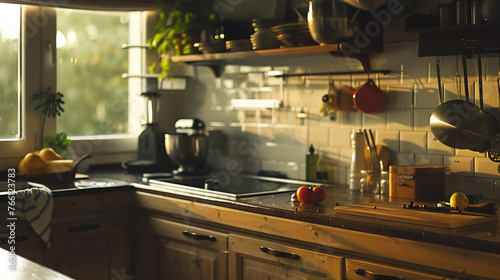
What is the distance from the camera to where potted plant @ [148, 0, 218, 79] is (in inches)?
145

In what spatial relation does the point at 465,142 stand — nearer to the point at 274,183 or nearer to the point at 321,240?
the point at 321,240

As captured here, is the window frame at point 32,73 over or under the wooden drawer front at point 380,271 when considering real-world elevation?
over

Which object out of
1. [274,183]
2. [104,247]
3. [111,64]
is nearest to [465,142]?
[274,183]

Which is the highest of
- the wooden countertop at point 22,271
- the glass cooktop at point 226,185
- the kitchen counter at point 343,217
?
the glass cooktop at point 226,185

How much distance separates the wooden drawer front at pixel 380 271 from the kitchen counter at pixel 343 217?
120mm

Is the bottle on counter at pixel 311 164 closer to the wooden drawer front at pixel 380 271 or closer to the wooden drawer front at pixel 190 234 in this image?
the wooden drawer front at pixel 190 234

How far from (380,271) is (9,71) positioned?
242 cm

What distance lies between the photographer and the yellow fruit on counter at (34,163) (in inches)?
129

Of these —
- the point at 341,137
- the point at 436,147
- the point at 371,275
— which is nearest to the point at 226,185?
the point at 341,137

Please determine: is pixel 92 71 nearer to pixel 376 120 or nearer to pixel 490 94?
pixel 376 120

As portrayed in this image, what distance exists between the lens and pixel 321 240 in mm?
2367

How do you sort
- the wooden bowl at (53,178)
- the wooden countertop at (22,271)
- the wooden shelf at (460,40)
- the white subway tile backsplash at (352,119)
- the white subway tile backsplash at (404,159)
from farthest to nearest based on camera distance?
1. the wooden bowl at (53,178)
2. the white subway tile backsplash at (352,119)
3. the white subway tile backsplash at (404,159)
4. the wooden shelf at (460,40)
5. the wooden countertop at (22,271)

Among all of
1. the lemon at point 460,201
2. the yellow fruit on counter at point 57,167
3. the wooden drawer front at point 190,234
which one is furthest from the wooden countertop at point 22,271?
the yellow fruit on counter at point 57,167

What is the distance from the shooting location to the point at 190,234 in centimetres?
295
